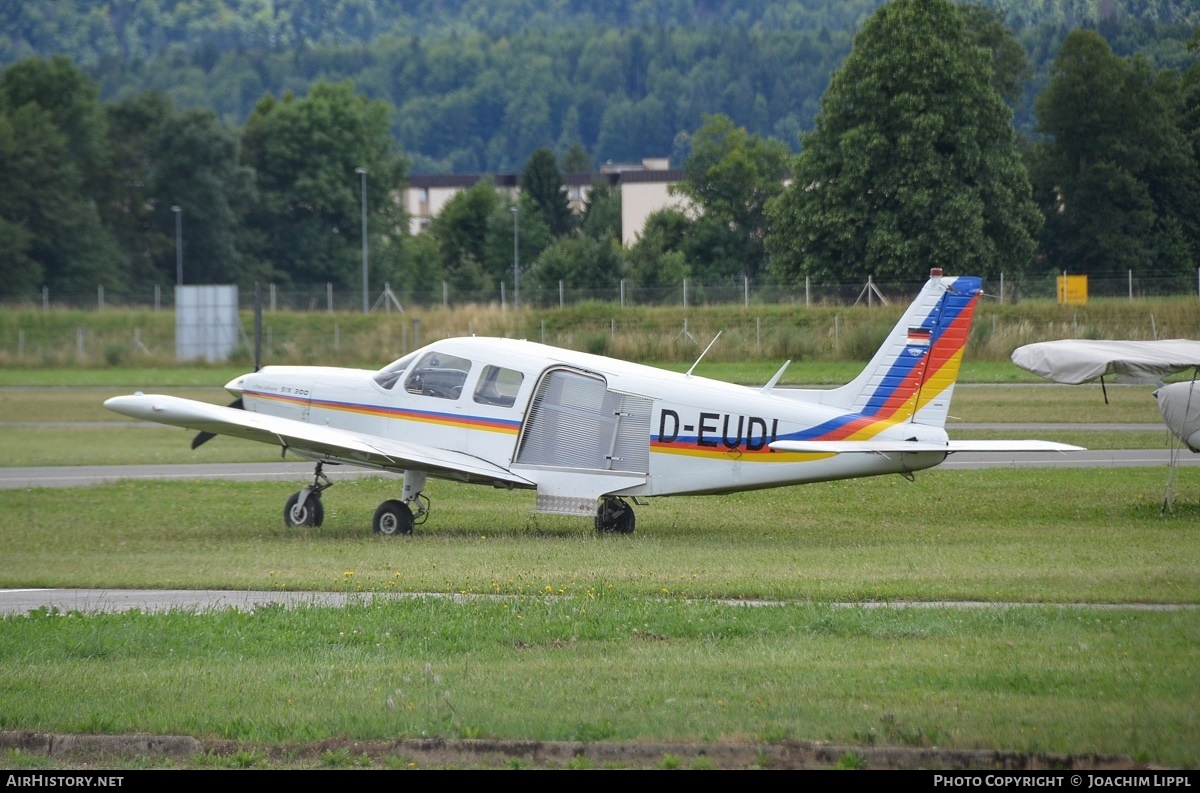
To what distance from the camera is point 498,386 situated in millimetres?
18500

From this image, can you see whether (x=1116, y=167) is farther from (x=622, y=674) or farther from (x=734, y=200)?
(x=622, y=674)

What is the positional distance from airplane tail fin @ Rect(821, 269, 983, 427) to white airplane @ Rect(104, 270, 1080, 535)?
0.02 meters

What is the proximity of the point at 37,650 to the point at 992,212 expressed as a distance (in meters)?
58.6

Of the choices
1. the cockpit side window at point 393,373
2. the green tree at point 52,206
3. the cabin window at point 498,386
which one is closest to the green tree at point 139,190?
the green tree at point 52,206

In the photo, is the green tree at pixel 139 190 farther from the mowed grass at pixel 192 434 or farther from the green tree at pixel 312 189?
the mowed grass at pixel 192 434

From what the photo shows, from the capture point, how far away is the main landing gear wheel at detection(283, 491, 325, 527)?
62.8 feet

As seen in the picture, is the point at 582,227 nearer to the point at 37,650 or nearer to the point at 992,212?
the point at 992,212

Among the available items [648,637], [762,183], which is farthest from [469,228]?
[648,637]

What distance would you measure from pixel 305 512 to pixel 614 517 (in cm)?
421

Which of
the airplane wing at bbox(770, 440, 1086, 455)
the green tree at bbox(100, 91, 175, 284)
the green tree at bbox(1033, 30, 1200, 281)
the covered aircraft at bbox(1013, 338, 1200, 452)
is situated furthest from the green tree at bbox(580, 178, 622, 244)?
the airplane wing at bbox(770, 440, 1086, 455)

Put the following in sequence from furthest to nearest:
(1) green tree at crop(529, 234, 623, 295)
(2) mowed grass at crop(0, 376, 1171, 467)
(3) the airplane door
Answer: (1) green tree at crop(529, 234, 623, 295)
(2) mowed grass at crop(0, 376, 1171, 467)
(3) the airplane door

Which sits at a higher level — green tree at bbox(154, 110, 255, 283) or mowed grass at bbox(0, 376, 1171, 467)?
green tree at bbox(154, 110, 255, 283)

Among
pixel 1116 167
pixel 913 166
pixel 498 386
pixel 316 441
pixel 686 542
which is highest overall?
pixel 1116 167

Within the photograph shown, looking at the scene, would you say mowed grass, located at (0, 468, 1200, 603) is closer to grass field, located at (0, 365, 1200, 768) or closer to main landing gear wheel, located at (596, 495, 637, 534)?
grass field, located at (0, 365, 1200, 768)
